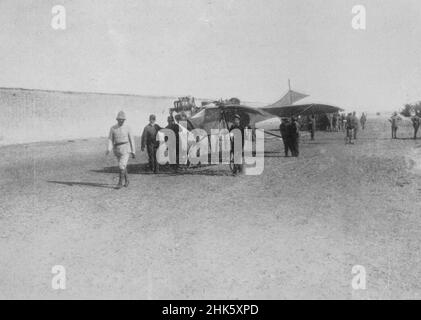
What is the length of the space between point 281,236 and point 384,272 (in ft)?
5.04

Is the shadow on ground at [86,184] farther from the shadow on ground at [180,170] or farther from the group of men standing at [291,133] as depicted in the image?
the group of men standing at [291,133]

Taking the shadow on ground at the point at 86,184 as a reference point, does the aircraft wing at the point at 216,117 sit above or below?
above

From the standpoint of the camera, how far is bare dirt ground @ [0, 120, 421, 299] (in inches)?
157

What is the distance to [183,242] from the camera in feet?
17.3

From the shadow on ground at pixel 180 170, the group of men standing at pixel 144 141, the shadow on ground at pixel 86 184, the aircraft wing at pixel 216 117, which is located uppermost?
the aircraft wing at pixel 216 117

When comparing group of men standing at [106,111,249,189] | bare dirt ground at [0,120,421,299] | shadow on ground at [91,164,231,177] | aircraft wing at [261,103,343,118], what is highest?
aircraft wing at [261,103,343,118]

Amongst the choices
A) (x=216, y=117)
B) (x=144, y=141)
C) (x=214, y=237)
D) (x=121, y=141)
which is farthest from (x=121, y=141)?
(x=214, y=237)

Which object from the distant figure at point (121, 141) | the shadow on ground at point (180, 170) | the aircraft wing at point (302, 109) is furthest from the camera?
the aircraft wing at point (302, 109)

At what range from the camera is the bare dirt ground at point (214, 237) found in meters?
3.98

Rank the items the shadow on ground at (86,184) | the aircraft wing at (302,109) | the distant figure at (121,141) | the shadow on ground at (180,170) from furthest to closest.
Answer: the aircraft wing at (302,109), the shadow on ground at (180,170), the shadow on ground at (86,184), the distant figure at (121,141)

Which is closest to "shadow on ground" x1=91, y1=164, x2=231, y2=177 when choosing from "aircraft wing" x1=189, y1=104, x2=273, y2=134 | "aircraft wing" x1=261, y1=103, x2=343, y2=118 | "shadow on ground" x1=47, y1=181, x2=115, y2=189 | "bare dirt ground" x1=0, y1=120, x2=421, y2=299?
"bare dirt ground" x1=0, y1=120, x2=421, y2=299

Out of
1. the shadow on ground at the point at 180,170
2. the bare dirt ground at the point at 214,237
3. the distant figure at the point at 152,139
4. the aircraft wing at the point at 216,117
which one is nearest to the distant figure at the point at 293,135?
the aircraft wing at the point at 216,117

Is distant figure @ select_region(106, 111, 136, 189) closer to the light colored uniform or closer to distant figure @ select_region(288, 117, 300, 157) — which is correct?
the light colored uniform
